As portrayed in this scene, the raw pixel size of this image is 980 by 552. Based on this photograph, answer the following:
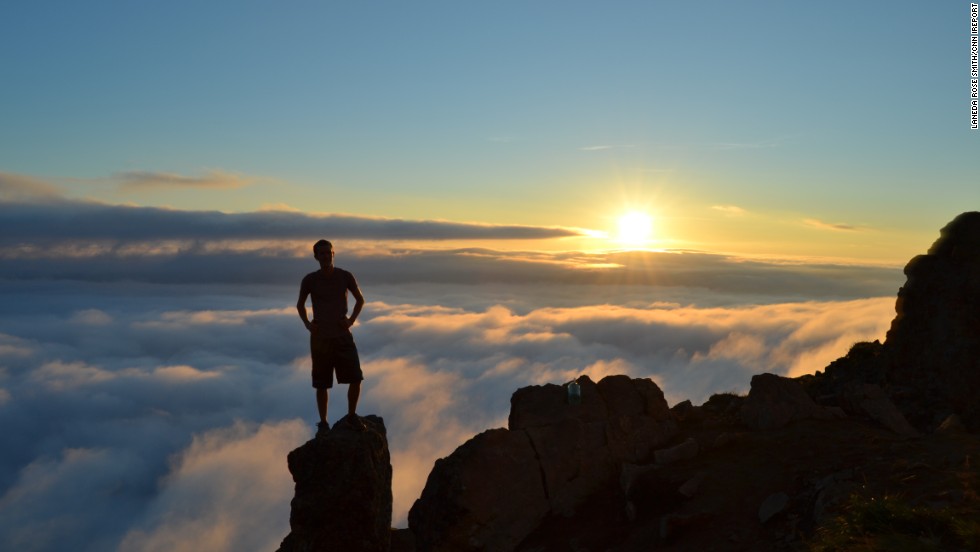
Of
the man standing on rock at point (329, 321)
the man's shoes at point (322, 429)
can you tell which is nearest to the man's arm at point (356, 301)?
the man standing on rock at point (329, 321)

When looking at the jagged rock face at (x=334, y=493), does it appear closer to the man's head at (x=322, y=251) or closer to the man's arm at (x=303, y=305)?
the man's arm at (x=303, y=305)

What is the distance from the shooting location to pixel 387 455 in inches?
634

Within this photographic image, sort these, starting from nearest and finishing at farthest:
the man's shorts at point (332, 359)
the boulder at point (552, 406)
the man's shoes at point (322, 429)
Answer: the man's shorts at point (332, 359) → the man's shoes at point (322, 429) → the boulder at point (552, 406)

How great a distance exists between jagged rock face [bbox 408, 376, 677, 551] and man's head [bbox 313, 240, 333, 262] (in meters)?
4.57

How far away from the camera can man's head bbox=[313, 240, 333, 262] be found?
520 inches

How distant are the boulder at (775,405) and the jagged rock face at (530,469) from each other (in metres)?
1.59

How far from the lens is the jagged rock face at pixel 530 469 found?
14.2 metres

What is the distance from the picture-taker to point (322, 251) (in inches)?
519

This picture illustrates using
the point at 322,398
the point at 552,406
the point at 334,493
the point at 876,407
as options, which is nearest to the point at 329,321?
the point at 322,398

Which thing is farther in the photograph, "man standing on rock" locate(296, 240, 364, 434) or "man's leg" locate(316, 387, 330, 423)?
"man's leg" locate(316, 387, 330, 423)

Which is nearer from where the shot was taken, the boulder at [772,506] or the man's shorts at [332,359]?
the boulder at [772,506]

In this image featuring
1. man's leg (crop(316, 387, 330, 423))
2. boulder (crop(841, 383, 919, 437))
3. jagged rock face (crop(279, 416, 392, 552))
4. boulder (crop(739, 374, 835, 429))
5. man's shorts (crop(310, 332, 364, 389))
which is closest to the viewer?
man's shorts (crop(310, 332, 364, 389))

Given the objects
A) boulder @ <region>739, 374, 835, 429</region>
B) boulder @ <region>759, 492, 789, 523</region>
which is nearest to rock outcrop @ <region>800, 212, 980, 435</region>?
boulder @ <region>739, 374, 835, 429</region>

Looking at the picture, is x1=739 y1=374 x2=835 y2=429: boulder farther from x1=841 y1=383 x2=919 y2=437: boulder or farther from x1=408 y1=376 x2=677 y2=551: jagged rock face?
x1=408 y1=376 x2=677 y2=551: jagged rock face
